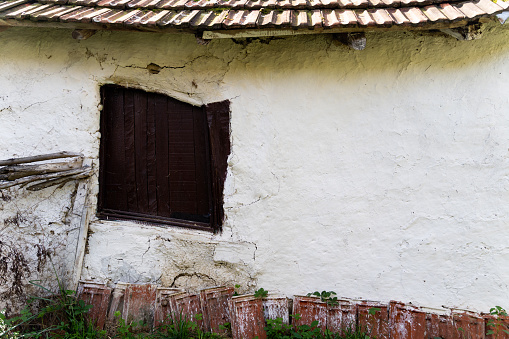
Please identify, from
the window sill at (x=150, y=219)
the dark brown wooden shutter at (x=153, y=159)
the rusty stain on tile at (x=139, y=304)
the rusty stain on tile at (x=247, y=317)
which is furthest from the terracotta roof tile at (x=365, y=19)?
the rusty stain on tile at (x=139, y=304)

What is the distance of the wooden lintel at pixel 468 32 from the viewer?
2.88 metres

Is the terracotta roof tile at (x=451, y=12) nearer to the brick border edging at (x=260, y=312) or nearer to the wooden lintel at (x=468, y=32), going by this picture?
the wooden lintel at (x=468, y=32)

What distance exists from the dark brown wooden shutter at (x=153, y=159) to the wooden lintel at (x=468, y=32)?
2.03 metres

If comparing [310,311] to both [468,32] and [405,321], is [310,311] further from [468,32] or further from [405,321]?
[468,32]

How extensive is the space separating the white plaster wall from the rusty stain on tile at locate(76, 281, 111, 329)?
10 centimetres

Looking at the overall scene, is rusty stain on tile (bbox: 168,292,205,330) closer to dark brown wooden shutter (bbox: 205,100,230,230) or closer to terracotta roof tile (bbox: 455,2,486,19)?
dark brown wooden shutter (bbox: 205,100,230,230)

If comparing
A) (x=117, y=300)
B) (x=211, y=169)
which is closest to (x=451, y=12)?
(x=211, y=169)

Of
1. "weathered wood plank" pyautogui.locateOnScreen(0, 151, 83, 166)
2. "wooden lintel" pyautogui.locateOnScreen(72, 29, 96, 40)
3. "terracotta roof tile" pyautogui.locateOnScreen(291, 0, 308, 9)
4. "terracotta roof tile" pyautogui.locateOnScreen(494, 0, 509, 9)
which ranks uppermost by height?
"terracotta roof tile" pyautogui.locateOnScreen(291, 0, 308, 9)

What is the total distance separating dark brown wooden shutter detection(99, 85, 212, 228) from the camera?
351cm

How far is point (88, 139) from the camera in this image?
11.3ft

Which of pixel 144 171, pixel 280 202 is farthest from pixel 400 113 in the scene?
pixel 144 171

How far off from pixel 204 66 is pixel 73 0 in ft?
3.58

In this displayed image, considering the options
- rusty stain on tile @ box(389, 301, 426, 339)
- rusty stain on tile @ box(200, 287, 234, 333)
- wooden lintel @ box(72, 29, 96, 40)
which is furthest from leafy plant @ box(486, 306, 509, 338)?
wooden lintel @ box(72, 29, 96, 40)

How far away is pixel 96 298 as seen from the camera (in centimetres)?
339
